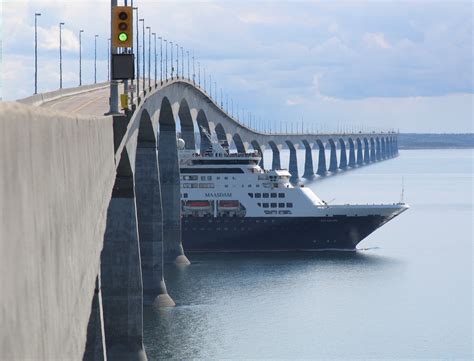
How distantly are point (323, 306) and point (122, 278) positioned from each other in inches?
900

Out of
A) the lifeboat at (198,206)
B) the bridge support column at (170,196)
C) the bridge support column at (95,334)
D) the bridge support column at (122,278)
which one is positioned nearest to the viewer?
the bridge support column at (95,334)

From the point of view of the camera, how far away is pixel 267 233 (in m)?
106

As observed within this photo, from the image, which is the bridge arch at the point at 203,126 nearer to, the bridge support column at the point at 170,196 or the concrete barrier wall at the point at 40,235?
the bridge support column at the point at 170,196

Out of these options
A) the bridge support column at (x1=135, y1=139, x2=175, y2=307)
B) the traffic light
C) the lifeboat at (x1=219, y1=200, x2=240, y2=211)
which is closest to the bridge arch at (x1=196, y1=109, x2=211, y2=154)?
the lifeboat at (x1=219, y1=200, x2=240, y2=211)

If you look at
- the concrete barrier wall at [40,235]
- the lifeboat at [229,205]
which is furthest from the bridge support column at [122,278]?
the lifeboat at [229,205]

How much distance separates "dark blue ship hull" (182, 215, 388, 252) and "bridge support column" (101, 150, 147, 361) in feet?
170

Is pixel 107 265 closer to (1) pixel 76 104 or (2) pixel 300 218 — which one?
(1) pixel 76 104

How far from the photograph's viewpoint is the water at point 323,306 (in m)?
57.3

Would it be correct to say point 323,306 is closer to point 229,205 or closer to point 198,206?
point 229,205

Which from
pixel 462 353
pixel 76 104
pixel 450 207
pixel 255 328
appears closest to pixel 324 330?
pixel 255 328

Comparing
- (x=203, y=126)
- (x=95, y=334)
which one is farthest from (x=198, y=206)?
(x=95, y=334)

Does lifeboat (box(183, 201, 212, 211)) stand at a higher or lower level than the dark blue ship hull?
higher

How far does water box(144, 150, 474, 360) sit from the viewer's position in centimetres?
5725

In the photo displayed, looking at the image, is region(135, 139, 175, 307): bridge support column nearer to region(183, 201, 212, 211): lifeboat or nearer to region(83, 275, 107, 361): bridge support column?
region(183, 201, 212, 211): lifeboat
